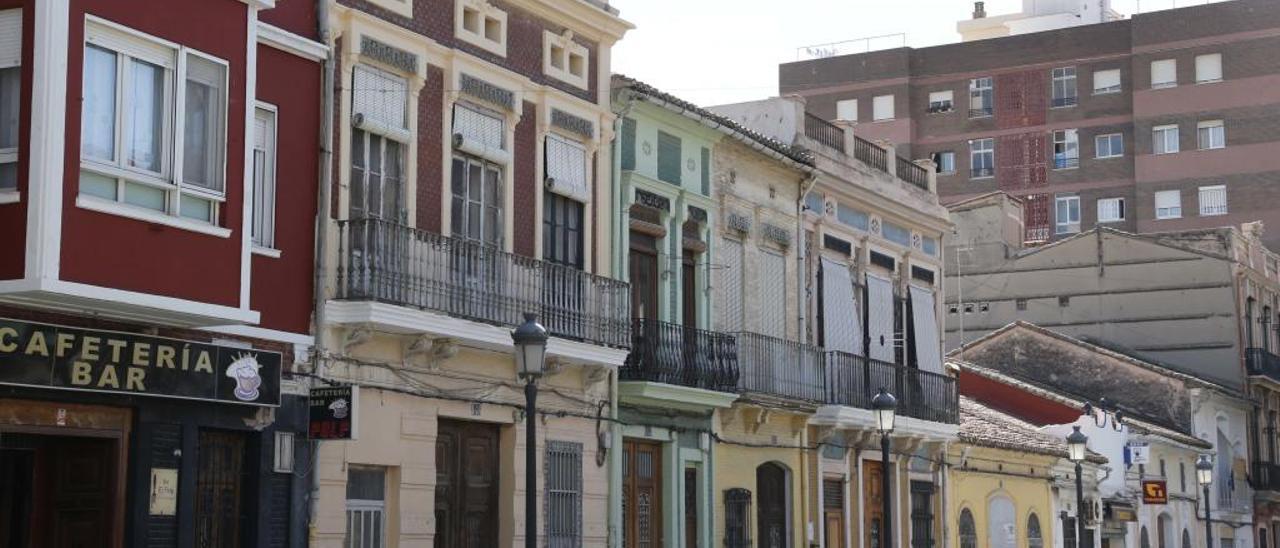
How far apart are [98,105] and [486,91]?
6537mm

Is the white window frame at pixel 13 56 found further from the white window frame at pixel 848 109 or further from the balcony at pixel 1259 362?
the white window frame at pixel 848 109

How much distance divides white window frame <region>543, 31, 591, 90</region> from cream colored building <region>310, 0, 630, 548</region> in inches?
1.1

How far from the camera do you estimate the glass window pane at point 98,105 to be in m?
14.6

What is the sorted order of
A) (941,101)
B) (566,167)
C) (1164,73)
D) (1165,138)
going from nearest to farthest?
1. (566,167)
2. (1164,73)
3. (1165,138)
4. (941,101)

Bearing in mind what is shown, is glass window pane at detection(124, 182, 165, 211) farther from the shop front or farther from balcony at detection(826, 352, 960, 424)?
balcony at detection(826, 352, 960, 424)

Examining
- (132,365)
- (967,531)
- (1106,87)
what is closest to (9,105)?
(132,365)

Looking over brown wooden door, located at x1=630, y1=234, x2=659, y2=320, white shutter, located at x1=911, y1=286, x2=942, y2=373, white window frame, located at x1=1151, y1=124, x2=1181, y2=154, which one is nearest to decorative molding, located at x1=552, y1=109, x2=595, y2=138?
brown wooden door, located at x1=630, y1=234, x2=659, y2=320

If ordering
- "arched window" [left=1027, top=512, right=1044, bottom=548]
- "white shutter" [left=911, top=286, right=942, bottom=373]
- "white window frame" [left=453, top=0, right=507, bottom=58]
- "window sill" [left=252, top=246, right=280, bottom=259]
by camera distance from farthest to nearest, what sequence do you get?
"arched window" [left=1027, top=512, right=1044, bottom=548] < "white shutter" [left=911, top=286, right=942, bottom=373] < "white window frame" [left=453, top=0, right=507, bottom=58] < "window sill" [left=252, top=246, right=280, bottom=259]

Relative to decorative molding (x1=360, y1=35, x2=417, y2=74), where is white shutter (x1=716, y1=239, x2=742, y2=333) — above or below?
below

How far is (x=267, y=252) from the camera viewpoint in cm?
1738

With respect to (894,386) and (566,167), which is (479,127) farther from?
(894,386)

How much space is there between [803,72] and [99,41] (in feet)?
189

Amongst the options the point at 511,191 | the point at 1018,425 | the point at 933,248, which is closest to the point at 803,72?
the point at 1018,425

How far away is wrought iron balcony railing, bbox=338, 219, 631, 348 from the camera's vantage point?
18.3m
